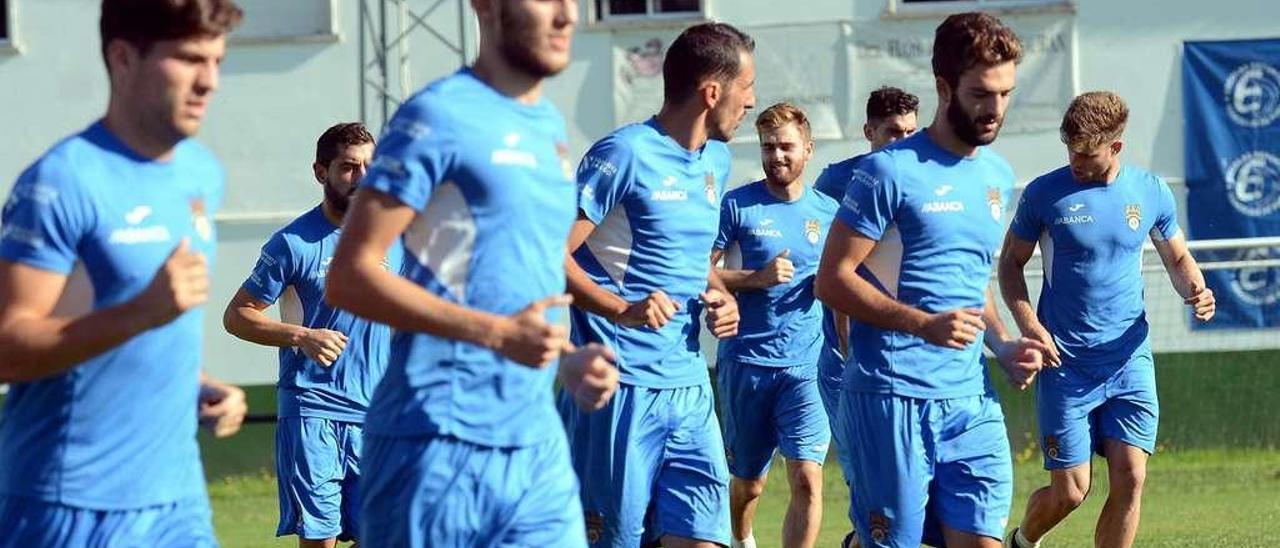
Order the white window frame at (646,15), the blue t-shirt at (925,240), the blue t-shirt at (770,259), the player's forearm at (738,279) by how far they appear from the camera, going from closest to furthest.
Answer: the blue t-shirt at (925,240), the player's forearm at (738,279), the blue t-shirt at (770,259), the white window frame at (646,15)

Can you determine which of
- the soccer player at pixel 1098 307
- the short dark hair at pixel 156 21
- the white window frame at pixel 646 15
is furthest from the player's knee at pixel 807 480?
the white window frame at pixel 646 15

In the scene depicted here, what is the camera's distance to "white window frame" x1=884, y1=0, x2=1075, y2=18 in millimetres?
19453

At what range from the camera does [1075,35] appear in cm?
1956

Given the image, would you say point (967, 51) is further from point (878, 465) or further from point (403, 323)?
point (403, 323)

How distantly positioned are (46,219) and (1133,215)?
6175 mm

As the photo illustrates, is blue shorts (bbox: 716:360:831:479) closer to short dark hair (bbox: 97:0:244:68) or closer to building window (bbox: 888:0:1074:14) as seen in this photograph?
short dark hair (bbox: 97:0:244:68)

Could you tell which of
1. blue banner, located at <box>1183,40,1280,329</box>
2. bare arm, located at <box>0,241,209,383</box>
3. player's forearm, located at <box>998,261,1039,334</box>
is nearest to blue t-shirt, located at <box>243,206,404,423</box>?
player's forearm, located at <box>998,261,1039,334</box>

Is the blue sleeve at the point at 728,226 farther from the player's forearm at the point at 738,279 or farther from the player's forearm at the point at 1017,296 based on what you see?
the player's forearm at the point at 1017,296

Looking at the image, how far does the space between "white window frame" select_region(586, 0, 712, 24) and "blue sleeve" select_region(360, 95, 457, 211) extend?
1543 cm

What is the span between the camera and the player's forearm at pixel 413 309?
4602 mm

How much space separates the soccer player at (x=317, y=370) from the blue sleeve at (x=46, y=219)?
425 cm

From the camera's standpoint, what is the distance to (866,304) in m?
6.88

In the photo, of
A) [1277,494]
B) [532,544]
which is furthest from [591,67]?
[532,544]

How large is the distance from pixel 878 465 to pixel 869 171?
0.98 meters
